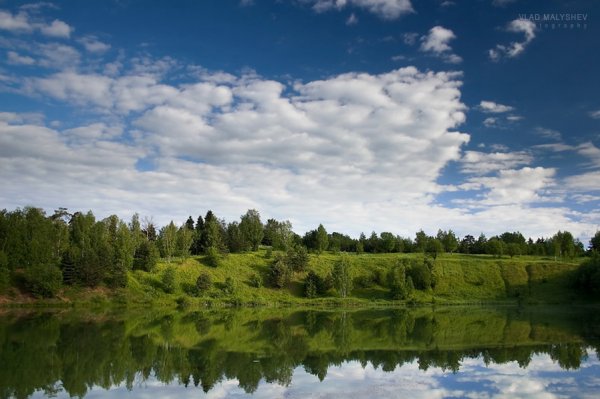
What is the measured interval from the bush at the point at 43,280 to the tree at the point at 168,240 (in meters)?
23.4

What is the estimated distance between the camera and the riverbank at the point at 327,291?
77000mm

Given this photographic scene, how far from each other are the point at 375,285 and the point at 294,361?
68931 mm

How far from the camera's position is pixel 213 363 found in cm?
2714

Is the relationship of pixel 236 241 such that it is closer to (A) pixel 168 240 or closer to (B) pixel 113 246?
(A) pixel 168 240

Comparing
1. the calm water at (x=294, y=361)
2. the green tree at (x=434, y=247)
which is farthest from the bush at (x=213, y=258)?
the green tree at (x=434, y=247)

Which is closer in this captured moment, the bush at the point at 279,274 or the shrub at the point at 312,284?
the shrub at the point at 312,284

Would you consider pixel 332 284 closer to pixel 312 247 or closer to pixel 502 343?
pixel 312 247

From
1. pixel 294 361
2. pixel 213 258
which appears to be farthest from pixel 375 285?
pixel 294 361

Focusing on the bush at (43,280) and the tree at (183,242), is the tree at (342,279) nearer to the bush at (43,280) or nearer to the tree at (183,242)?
the tree at (183,242)

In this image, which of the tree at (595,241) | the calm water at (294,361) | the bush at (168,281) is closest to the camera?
the calm water at (294,361)

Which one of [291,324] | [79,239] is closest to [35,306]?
[79,239]

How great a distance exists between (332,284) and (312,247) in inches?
997

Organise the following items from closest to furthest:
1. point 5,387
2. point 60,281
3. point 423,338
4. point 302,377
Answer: point 5,387
point 302,377
point 423,338
point 60,281

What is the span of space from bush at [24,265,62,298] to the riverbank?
1427 millimetres
